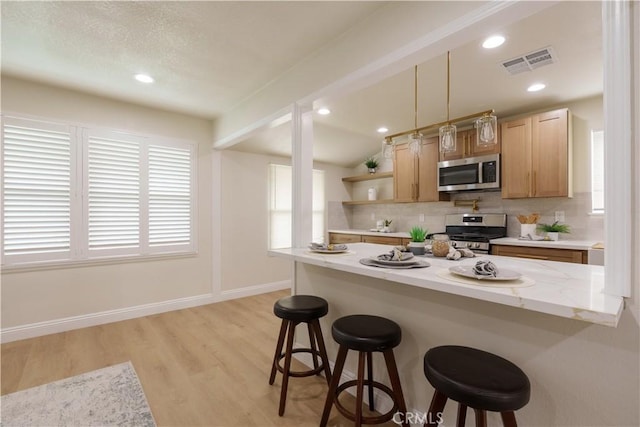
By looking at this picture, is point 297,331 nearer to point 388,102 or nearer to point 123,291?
point 123,291

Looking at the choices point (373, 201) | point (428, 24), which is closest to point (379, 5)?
point (428, 24)

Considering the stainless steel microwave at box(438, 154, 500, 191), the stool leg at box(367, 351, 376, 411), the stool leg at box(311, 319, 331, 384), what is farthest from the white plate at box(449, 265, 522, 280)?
the stainless steel microwave at box(438, 154, 500, 191)

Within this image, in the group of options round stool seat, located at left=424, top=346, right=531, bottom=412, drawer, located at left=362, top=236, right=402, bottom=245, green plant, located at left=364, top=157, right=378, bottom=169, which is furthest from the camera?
green plant, located at left=364, top=157, right=378, bottom=169

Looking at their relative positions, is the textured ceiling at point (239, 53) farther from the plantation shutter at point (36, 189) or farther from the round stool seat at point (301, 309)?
the round stool seat at point (301, 309)

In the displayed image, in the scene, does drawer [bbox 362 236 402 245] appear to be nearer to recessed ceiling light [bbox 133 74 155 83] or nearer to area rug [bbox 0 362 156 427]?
area rug [bbox 0 362 156 427]

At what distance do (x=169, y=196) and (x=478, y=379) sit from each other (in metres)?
3.80

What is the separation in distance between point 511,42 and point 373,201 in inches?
123

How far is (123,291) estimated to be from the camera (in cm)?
348

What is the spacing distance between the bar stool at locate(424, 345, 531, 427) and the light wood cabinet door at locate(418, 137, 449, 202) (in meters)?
3.11

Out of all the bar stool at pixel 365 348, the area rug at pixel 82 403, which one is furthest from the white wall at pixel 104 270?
the bar stool at pixel 365 348

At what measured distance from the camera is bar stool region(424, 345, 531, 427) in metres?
1.00

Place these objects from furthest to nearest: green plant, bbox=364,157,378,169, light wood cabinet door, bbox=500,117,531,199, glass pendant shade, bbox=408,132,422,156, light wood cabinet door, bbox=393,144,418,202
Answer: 1. green plant, bbox=364,157,378,169
2. light wood cabinet door, bbox=393,144,418,202
3. light wood cabinet door, bbox=500,117,531,199
4. glass pendant shade, bbox=408,132,422,156

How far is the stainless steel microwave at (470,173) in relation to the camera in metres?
3.52

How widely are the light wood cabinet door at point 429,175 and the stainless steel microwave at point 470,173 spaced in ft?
0.37
